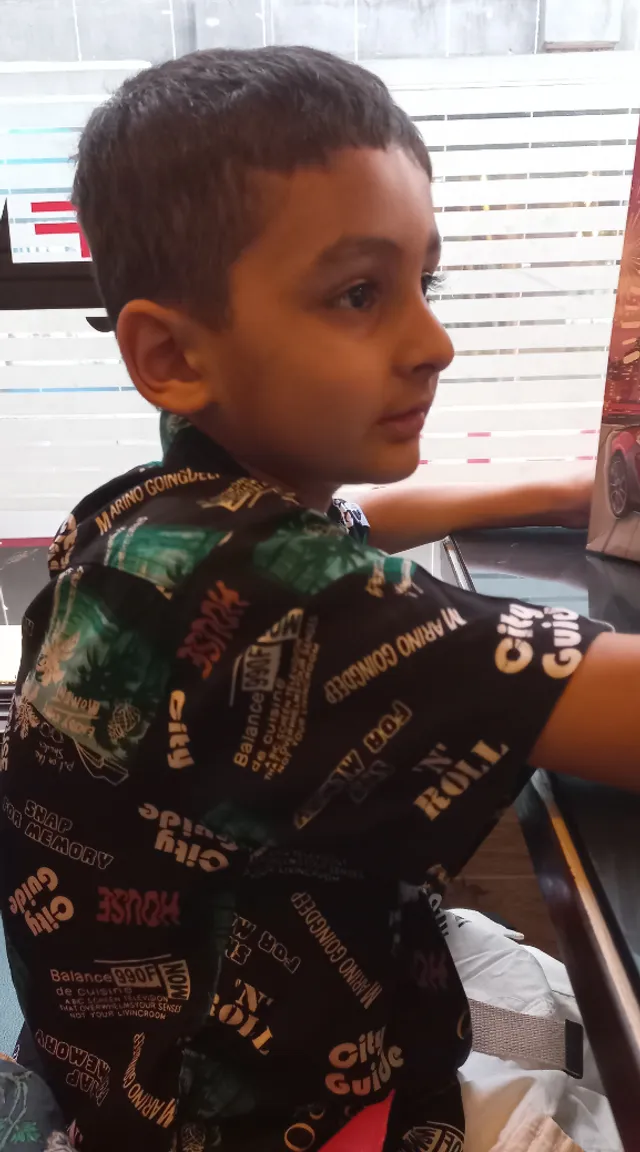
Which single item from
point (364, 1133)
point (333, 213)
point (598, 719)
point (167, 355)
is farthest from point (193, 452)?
point (364, 1133)

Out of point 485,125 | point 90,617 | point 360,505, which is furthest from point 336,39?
point 90,617

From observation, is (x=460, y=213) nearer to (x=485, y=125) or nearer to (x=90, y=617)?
(x=485, y=125)

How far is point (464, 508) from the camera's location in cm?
103

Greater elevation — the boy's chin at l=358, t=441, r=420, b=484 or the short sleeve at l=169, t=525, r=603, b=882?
the boy's chin at l=358, t=441, r=420, b=484

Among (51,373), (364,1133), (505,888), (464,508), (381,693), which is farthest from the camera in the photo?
(51,373)

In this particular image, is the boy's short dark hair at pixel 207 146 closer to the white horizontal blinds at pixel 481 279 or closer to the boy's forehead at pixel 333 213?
the boy's forehead at pixel 333 213

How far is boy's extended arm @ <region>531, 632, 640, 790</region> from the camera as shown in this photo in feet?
1.49

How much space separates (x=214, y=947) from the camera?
1.85 ft

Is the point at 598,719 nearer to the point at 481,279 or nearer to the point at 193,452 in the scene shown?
the point at 193,452

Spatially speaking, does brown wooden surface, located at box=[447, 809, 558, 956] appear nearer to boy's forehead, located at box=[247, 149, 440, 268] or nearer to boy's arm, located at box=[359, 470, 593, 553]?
boy's arm, located at box=[359, 470, 593, 553]

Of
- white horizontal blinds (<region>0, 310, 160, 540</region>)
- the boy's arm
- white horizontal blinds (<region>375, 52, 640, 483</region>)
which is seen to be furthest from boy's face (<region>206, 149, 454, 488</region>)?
white horizontal blinds (<region>0, 310, 160, 540</region>)

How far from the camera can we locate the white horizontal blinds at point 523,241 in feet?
3.85

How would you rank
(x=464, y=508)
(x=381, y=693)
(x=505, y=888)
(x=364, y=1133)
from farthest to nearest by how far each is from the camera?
(x=505, y=888), (x=464, y=508), (x=364, y=1133), (x=381, y=693)

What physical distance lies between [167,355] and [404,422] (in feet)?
0.55
